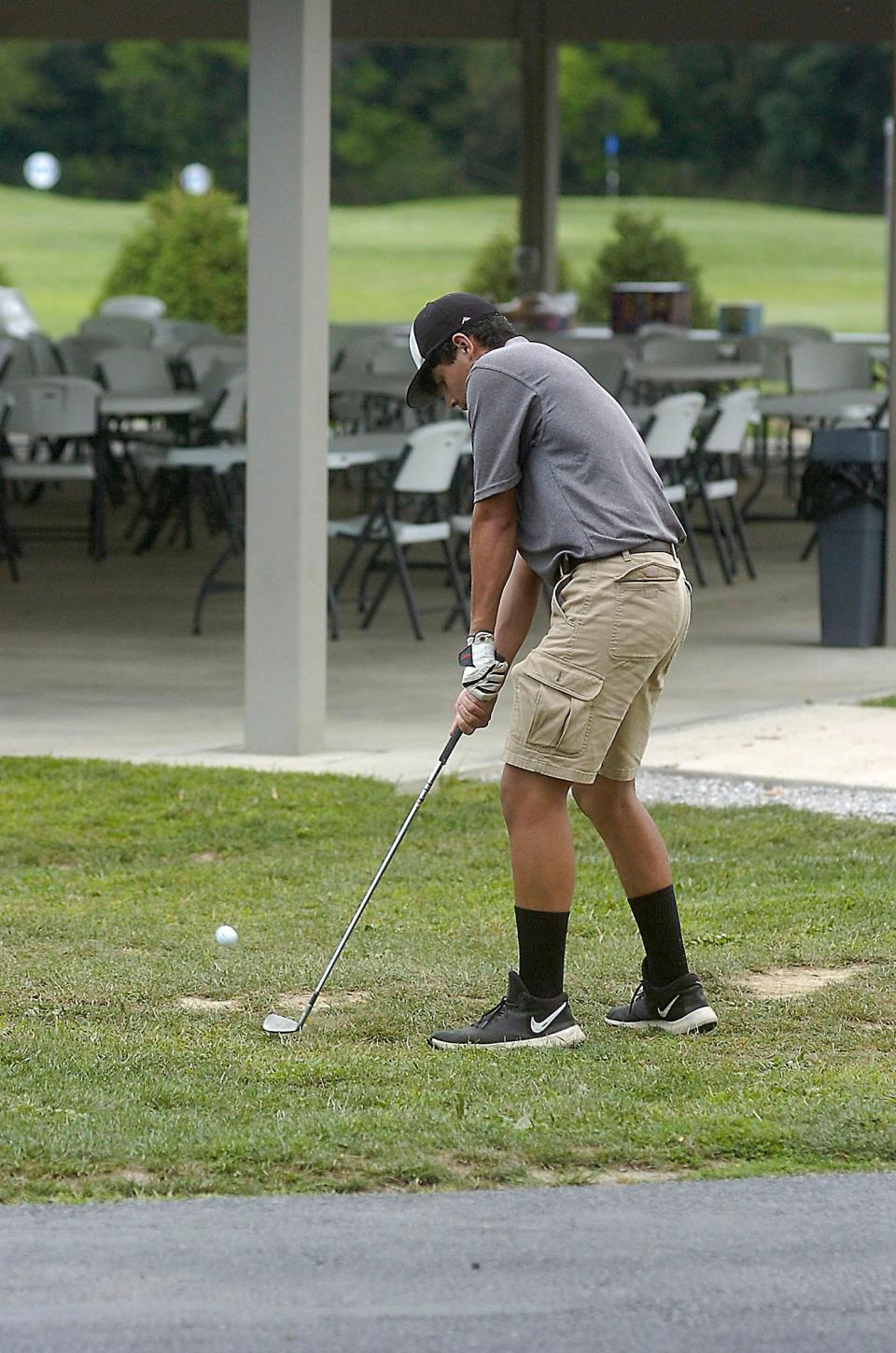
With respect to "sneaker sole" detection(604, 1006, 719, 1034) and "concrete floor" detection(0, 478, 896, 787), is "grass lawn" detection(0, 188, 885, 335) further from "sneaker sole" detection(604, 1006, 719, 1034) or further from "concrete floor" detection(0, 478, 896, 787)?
"sneaker sole" detection(604, 1006, 719, 1034)

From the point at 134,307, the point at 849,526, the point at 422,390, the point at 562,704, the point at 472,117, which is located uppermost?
the point at 472,117

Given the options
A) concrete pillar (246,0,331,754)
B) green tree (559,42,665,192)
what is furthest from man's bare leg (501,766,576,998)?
green tree (559,42,665,192)

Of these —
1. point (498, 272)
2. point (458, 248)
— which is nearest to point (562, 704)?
point (498, 272)

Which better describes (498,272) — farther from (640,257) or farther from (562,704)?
(562,704)

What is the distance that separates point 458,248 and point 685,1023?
→ 191ft

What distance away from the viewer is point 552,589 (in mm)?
5012

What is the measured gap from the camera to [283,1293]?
12.3 feet

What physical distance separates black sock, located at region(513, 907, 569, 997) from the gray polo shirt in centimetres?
72

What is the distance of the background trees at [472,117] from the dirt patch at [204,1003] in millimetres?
53478

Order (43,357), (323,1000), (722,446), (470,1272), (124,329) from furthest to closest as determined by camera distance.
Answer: (124,329) → (43,357) → (722,446) → (323,1000) → (470,1272)

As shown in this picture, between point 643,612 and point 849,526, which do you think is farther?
point 849,526

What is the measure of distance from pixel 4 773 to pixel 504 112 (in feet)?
184

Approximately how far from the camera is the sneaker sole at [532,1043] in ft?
16.6

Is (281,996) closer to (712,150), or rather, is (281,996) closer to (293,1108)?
(293,1108)
